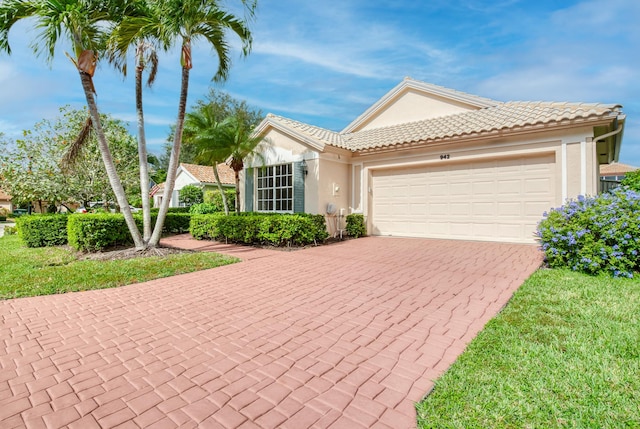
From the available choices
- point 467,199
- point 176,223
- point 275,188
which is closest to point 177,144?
point 275,188

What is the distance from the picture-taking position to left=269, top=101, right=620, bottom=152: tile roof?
8539 millimetres

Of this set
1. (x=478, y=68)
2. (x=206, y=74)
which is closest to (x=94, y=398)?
(x=206, y=74)

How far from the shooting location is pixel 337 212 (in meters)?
12.5

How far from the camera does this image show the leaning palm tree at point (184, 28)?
25.8ft

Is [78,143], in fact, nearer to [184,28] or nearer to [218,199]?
[184,28]

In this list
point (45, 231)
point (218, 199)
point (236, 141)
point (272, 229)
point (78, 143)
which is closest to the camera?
point (78, 143)

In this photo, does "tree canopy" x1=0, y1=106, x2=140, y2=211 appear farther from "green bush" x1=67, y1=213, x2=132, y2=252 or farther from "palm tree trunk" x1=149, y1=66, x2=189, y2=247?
"palm tree trunk" x1=149, y1=66, x2=189, y2=247

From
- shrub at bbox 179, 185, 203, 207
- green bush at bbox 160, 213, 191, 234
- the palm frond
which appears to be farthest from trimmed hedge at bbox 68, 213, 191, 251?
shrub at bbox 179, 185, 203, 207

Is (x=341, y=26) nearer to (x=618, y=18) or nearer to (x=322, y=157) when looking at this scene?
(x=322, y=157)

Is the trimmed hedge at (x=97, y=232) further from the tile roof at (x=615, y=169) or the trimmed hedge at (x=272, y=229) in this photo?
the tile roof at (x=615, y=169)

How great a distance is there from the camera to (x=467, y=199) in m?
10.6

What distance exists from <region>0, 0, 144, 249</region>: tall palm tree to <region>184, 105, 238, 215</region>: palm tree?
404cm

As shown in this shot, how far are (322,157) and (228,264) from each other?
572 cm

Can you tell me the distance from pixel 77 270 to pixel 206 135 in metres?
6.70
